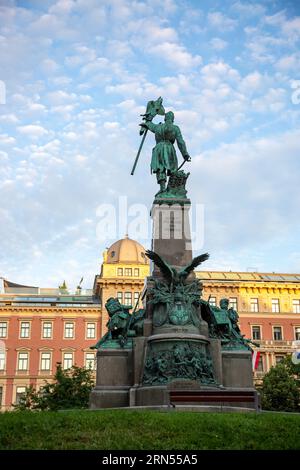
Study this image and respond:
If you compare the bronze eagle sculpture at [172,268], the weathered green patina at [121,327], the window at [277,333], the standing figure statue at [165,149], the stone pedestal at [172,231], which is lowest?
the weathered green patina at [121,327]

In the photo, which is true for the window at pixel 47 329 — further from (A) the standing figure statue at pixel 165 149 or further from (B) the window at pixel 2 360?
(A) the standing figure statue at pixel 165 149

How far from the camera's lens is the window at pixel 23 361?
6412cm

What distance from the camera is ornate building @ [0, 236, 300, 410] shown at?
64625 millimetres

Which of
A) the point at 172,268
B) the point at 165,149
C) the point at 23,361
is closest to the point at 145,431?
the point at 172,268

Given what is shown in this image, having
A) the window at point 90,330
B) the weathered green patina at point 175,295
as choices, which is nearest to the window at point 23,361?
the window at point 90,330

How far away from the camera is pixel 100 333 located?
6656cm

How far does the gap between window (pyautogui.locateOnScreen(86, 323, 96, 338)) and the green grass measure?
55.1m

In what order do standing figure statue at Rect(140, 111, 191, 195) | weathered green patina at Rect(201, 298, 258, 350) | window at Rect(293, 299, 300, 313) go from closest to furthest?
weathered green patina at Rect(201, 298, 258, 350) → standing figure statue at Rect(140, 111, 191, 195) → window at Rect(293, 299, 300, 313)

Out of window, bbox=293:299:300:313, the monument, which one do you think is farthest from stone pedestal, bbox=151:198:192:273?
window, bbox=293:299:300:313

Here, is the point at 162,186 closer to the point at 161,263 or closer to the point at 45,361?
the point at 161,263

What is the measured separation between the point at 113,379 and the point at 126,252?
51318mm

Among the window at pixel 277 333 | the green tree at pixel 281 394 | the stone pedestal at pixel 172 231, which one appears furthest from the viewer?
the window at pixel 277 333

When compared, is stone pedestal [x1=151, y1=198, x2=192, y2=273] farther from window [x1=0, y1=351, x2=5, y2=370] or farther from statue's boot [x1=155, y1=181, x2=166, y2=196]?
window [x1=0, y1=351, x2=5, y2=370]
